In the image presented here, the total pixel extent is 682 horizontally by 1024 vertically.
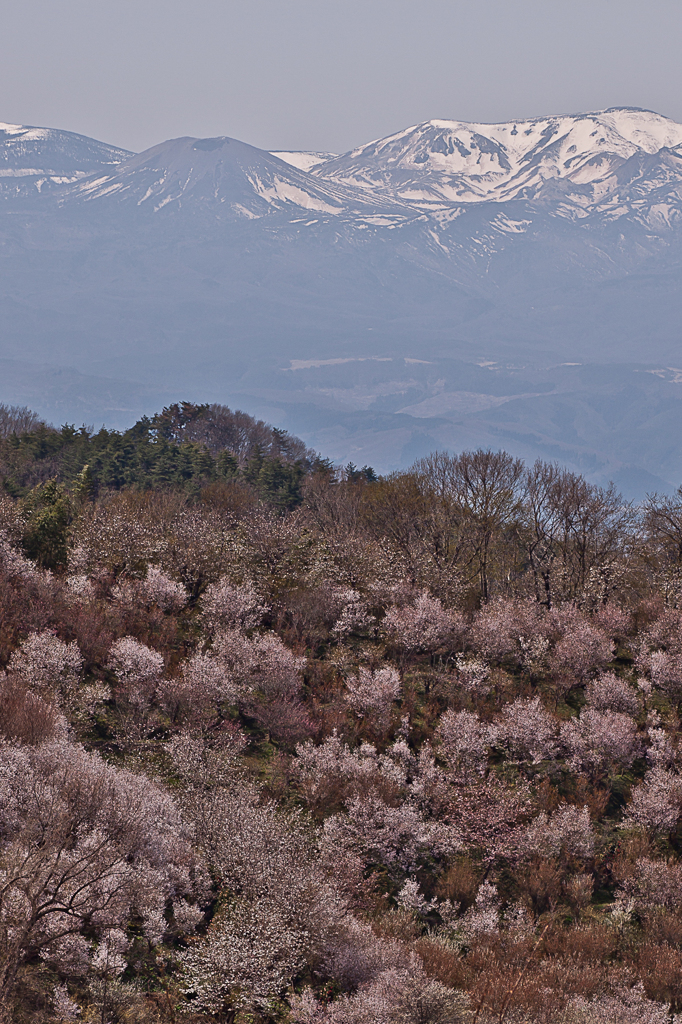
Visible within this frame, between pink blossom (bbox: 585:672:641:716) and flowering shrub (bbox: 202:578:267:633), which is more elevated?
flowering shrub (bbox: 202:578:267:633)

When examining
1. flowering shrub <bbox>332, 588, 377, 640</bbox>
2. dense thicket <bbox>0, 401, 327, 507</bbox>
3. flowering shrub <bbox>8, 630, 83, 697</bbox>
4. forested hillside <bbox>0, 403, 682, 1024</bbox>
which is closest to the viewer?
forested hillside <bbox>0, 403, 682, 1024</bbox>

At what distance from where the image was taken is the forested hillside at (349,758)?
706 inches

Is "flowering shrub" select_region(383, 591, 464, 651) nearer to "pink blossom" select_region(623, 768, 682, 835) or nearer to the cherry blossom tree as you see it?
"pink blossom" select_region(623, 768, 682, 835)

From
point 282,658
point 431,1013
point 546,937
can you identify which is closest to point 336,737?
point 282,658

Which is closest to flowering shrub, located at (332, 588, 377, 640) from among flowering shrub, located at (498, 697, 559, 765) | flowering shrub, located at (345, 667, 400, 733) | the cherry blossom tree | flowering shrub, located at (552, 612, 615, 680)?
flowering shrub, located at (345, 667, 400, 733)

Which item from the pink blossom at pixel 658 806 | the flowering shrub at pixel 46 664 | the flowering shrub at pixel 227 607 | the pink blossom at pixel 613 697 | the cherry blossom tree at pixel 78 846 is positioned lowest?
the cherry blossom tree at pixel 78 846

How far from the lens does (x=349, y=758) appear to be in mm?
28594

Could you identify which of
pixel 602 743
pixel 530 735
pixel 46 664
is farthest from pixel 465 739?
pixel 46 664

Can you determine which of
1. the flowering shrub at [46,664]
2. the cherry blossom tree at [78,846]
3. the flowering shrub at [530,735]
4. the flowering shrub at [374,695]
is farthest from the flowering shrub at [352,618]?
the cherry blossom tree at [78,846]

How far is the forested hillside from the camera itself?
58.9ft

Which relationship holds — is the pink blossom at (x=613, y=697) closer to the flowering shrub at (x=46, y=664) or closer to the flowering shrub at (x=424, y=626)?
the flowering shrub at (x=424, y=626)

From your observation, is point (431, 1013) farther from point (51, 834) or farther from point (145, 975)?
point (51, 834)

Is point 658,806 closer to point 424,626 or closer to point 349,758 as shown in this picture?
point 349,758

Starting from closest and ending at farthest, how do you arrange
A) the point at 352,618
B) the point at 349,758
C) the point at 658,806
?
the point at 658,806
the point at 349,758
the point at 352,618
